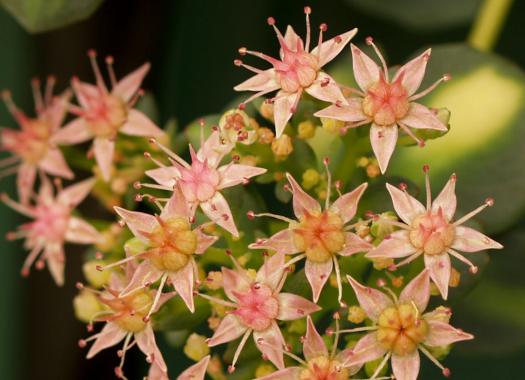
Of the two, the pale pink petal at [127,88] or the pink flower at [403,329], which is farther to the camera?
the pale pink petal at [127,88]

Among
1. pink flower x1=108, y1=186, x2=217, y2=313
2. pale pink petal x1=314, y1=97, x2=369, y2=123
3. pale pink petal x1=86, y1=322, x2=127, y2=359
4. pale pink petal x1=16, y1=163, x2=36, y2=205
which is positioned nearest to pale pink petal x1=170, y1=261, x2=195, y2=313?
pink flower x1=108, y1=186, x2=217, y2=313

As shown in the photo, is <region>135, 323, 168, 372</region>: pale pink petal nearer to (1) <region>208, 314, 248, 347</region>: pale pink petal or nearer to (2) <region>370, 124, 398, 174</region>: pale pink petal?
(1) <region>208, 314, 248, 347</region>: pale pink petal

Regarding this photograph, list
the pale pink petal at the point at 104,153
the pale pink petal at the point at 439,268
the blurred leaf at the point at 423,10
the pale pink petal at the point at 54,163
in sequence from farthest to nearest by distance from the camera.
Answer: the blurred leaf at the point at 423,10, the pale pink petal at the point at 54,163, the pale pink petal at the point at 104,153, the pale pink petal at the point at 439,268

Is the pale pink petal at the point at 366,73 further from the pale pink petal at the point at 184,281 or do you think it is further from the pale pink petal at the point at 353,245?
the pale pink petal at the point at 184,281

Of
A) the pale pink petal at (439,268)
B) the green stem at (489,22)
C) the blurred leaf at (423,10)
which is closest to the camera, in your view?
the pale pink petal at (439,268)

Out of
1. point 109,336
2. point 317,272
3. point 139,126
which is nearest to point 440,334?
point 317,272

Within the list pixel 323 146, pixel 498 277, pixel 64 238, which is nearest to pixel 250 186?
pixel 323 146

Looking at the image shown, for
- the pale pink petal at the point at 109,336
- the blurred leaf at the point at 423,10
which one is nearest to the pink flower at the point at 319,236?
the pale pink petal at the point at 109,336
